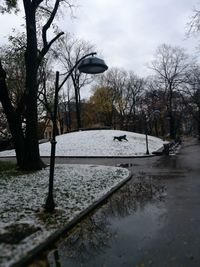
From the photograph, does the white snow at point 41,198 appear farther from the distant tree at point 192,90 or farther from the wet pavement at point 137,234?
the distant tree at point 192,90

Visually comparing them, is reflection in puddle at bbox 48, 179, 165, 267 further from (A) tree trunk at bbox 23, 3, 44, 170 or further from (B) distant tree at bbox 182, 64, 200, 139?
(B) distant tree at bbox 182, 64, 200, 139

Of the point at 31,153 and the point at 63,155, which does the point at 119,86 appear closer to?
the point at 63,155

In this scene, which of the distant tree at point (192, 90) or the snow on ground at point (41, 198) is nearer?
the snow on ground at point (41, 198)

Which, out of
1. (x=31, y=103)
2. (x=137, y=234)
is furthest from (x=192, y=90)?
(x=137, y=234)

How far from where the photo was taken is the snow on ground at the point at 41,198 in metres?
5.84

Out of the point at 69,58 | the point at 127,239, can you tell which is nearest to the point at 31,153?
the point at 127,239

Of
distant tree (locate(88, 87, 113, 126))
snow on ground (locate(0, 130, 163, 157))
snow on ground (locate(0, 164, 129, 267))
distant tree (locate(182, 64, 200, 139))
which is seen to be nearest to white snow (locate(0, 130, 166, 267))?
snow on ground (locate(0, 164, 129, 267))

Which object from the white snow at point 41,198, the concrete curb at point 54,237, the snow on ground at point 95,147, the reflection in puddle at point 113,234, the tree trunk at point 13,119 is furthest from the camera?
the snow on ground at point 95,147

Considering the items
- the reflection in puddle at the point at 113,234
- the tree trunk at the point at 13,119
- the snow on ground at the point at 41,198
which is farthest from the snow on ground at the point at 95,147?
the reflection in puddle at the point at 113,234

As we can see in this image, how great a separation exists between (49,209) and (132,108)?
6472 centimetres

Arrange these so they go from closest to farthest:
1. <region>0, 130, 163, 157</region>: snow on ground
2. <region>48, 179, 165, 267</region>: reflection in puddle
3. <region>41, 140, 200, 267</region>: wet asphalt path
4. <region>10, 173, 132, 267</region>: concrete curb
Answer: <region>10, 173, 132, 267</region>: concrete curb → <region>41, 140, 200, 267</region>: wet asphalt path → <region>48, 179, 165, 267</region>: reflection in puddle → <region>0, 130, 163, 157</region>: snow on ground

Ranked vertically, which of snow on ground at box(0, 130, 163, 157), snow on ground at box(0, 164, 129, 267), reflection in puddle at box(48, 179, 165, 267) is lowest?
reflection in puddle at box(48, 179, 165, 267)

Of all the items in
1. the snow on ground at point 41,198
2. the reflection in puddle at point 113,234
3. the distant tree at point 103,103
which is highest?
the distant tree at point 103,103

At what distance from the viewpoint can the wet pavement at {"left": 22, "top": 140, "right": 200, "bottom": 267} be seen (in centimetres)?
520
